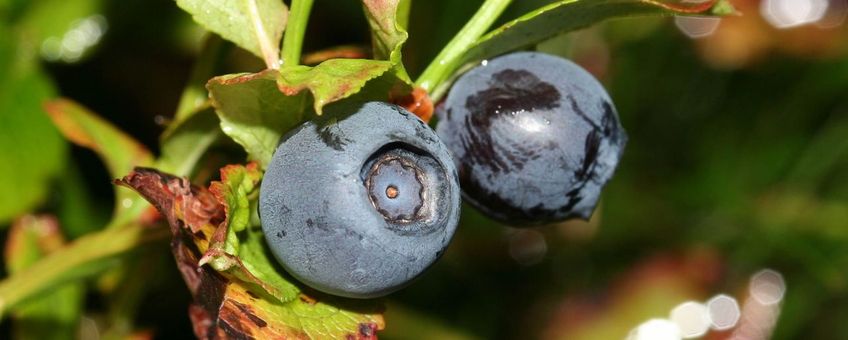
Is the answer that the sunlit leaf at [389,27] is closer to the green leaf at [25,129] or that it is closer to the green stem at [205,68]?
the green stem at [205,68]

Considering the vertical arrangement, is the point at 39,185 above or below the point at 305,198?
below

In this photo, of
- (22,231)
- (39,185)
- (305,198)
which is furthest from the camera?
(39,185)

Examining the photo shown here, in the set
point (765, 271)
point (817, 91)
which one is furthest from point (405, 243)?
point (817, 91)

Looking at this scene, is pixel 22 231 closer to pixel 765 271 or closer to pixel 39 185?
pixel 39 185

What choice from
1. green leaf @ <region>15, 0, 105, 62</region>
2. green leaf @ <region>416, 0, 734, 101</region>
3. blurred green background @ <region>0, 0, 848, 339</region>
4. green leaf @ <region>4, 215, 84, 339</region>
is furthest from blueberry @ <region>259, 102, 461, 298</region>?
green leaf @ <region>15, 0, 105, 62</region>

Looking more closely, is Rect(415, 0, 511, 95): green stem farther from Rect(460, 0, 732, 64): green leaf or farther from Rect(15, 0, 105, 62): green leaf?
Rect(15, 0, 105, 62): green leaf

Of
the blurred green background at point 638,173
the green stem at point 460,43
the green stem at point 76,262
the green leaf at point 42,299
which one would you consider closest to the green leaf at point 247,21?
the green stem at point 460,43
